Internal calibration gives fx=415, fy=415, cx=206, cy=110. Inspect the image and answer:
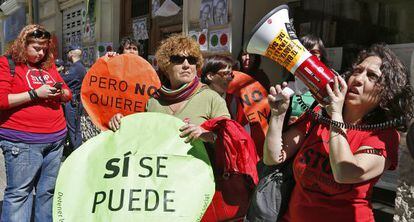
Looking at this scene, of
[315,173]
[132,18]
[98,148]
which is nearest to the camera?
[315,173]

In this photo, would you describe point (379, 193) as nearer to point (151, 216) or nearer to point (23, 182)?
point (151, 216)

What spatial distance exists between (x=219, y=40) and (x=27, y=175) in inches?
135

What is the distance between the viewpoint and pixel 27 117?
9.85 ft

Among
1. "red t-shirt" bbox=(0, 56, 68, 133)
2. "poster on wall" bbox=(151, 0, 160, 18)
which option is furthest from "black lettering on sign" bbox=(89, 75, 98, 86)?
"poster on wall" bbox=(151, 0, 160, 18)

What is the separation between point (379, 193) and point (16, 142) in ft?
10.5

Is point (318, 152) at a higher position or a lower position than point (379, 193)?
higher

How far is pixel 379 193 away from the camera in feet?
12.9

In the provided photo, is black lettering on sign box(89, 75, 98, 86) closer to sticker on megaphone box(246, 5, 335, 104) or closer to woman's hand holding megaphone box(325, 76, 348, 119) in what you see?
sticker on megaphone box(246, 5, 335, 104)

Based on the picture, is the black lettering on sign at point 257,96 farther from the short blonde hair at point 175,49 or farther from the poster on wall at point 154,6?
the poster on wall at point 154,6

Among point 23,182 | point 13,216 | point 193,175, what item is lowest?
point 13,216

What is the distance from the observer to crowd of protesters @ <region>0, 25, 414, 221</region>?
1629 millimetres

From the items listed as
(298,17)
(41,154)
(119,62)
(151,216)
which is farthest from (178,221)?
(298,17)

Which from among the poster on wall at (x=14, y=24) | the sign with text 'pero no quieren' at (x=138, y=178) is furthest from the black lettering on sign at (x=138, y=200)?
the poster on wall at (x=14, y=24)

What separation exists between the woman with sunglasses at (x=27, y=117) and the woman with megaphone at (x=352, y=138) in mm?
1915
